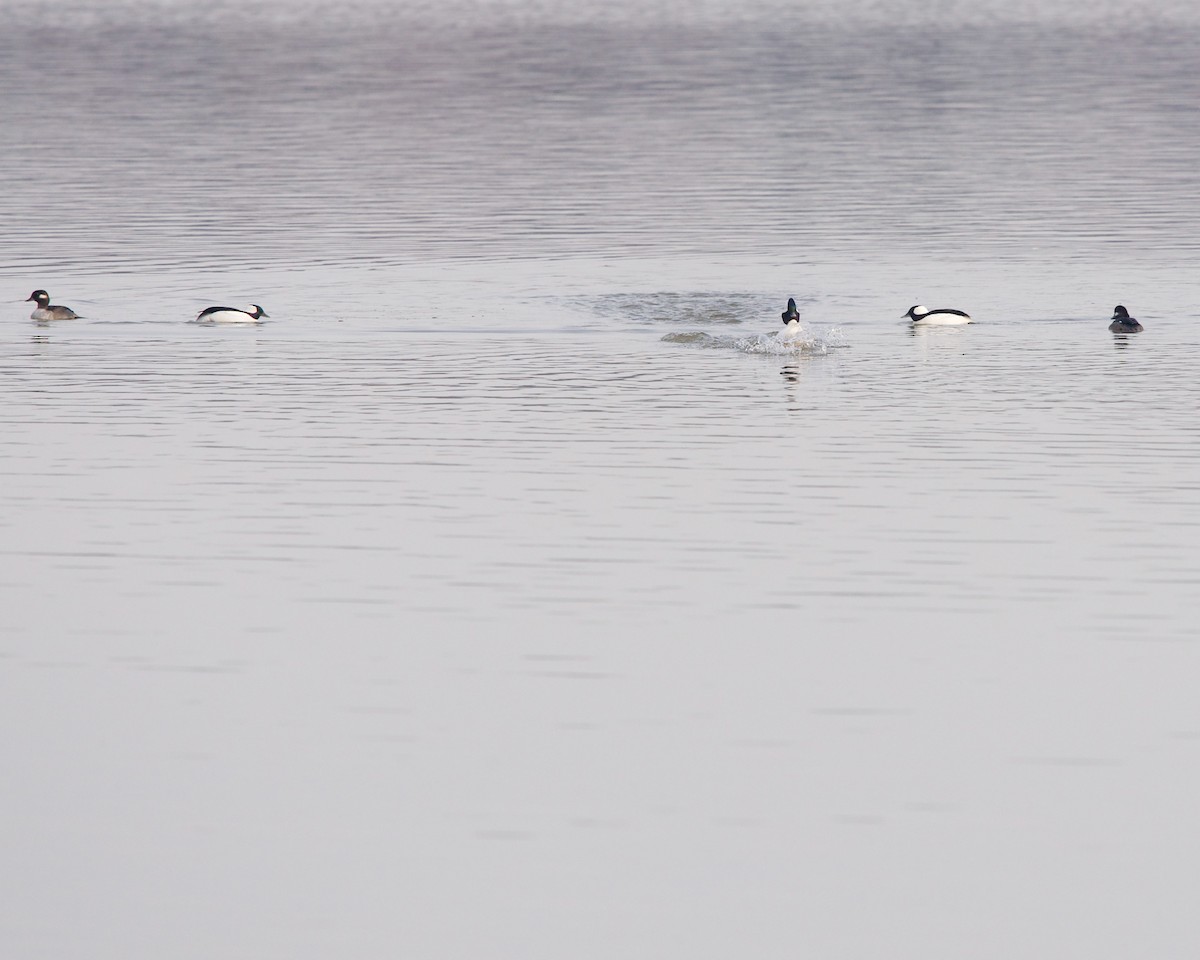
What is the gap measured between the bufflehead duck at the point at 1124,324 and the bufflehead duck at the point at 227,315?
12.2 metres

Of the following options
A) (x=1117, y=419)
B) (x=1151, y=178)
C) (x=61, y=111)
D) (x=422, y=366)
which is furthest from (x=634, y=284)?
(x=61, y=111)

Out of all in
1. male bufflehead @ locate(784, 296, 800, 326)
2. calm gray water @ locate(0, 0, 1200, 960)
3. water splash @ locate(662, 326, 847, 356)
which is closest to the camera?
calm gray water @ locate(0, 0, 1200, 960)

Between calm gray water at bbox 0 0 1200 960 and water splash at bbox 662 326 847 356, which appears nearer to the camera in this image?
calm gray water at bbox 0 0 1200 960

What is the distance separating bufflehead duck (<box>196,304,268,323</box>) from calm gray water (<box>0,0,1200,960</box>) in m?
0.31

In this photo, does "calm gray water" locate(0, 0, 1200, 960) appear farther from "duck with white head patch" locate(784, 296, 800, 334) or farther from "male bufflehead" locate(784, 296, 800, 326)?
"male bufflehead" locate(784, 296, 800, 326)

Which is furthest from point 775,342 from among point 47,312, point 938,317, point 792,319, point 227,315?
point 47,312

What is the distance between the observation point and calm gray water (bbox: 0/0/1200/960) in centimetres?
1130

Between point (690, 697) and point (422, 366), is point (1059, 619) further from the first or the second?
point (422, 366)

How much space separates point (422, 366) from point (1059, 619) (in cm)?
1342

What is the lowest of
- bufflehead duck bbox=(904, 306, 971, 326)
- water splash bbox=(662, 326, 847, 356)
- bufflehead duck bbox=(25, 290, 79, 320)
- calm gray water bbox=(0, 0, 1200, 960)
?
calm gray water bbox=(0, 0, 1200, 960)

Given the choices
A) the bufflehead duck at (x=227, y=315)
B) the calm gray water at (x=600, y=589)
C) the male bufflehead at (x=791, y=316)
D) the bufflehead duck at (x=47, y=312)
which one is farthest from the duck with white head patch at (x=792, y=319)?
the bufflehead duck at (x=47, y=312)

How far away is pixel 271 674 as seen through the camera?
1464cm

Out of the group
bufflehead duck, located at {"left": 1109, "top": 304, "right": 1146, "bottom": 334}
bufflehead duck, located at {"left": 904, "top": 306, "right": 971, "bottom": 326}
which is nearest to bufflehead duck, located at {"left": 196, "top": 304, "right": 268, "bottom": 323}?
bufflehead duck, located at {"left": 904, "top": 306, "right": 971, "bottom": 326}

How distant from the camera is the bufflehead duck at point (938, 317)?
30.2 meters
